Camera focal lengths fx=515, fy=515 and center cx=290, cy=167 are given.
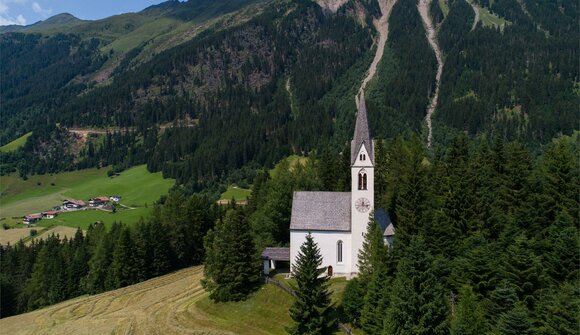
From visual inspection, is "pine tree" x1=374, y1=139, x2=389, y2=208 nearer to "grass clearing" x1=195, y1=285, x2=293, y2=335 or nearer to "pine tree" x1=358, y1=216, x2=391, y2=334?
"grass clearing" x1=195, y1=285, x2=293, y2=335

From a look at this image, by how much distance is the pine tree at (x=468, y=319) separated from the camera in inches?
1598

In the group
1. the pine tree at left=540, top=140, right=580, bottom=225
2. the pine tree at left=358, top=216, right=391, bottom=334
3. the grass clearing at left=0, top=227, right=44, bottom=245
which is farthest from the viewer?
the grass clearing at left=0, top=227, right=44, bottom=245

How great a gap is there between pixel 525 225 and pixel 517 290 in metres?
16.7

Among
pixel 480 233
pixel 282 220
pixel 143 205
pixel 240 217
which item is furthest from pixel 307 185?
pixel 143 205

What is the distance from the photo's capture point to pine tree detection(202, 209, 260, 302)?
69312 millimetres

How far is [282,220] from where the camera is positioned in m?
86.2

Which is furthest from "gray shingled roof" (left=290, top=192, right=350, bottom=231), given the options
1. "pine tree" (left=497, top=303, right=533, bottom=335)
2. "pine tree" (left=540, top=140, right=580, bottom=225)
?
"pine tree" (left=497, top=303, right=533, bottom=335)

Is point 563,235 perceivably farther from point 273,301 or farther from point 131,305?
point 131,305

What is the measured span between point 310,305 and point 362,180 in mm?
22215

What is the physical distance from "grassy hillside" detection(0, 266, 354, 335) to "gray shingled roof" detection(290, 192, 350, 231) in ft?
26.2

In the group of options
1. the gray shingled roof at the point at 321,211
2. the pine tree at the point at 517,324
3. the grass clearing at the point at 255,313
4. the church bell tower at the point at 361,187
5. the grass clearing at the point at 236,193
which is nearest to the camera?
the pine tree at the point at 517,324

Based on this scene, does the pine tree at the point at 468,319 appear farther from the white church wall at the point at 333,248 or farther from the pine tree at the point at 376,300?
the white church wall at the point at 333,248

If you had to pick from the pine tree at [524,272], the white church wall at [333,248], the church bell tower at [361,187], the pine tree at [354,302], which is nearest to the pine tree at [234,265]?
the white church wall at [333,248]

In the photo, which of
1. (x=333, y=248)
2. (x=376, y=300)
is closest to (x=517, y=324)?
(x=376, y=300)
